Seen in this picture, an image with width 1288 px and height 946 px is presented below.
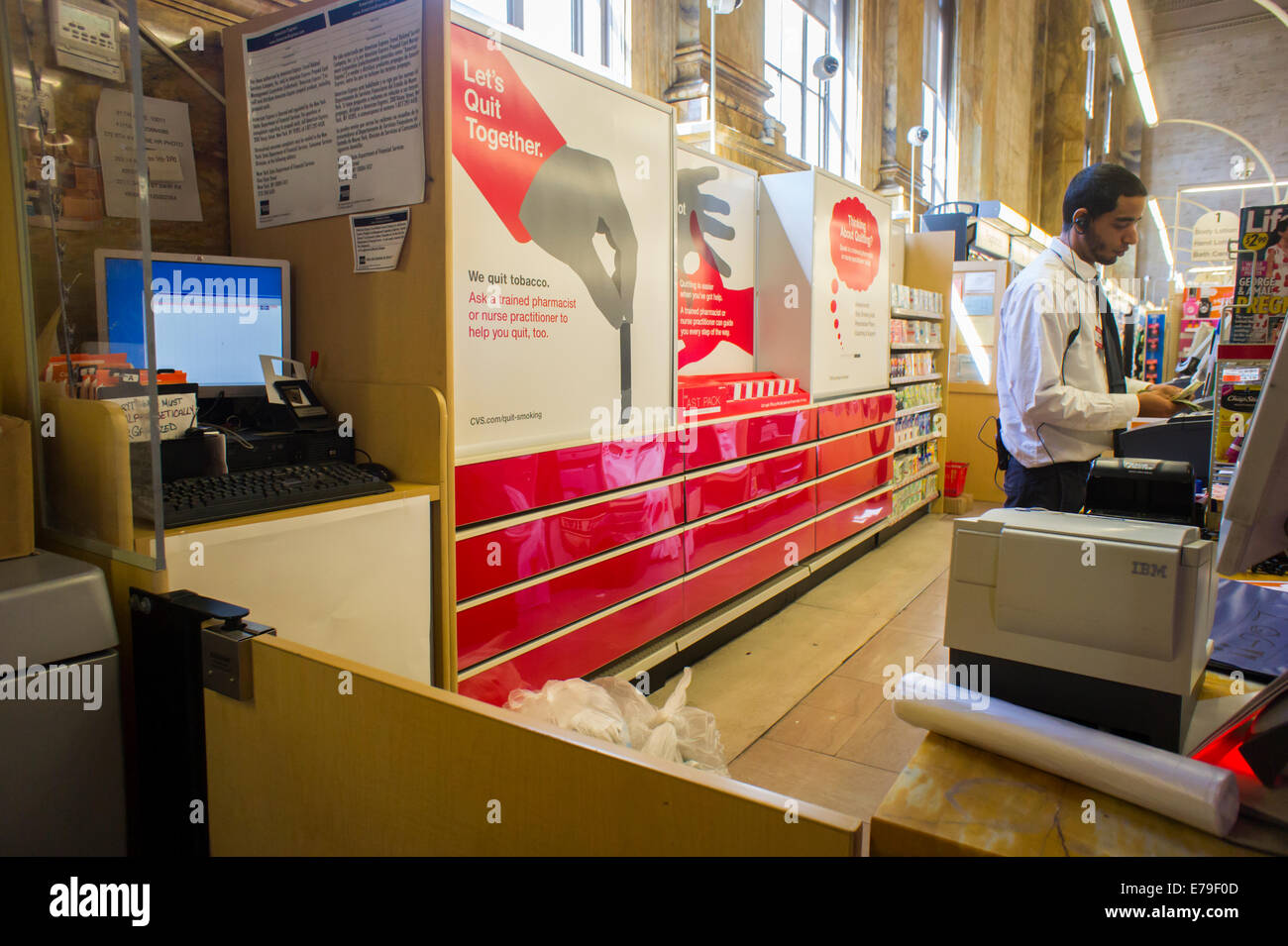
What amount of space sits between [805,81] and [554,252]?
623cm

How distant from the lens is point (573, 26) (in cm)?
507

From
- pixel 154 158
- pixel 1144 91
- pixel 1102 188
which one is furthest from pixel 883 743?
pixel 1144 91

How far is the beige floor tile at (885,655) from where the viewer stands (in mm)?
3678

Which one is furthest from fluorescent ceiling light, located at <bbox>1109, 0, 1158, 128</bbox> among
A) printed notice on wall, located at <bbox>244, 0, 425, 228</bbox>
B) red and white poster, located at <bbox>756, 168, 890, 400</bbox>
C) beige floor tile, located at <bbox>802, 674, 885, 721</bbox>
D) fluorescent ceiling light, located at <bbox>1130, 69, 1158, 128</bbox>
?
printed notice on wall, located at <bbox>244, 0, 425, 228</bbox>

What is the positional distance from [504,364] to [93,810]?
174cm

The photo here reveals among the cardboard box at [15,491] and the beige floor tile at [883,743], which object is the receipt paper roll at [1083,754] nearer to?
the cardboard box at [15,491]

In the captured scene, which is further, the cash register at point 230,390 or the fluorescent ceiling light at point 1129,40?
the fluorescent ceiling light at point 1129,40

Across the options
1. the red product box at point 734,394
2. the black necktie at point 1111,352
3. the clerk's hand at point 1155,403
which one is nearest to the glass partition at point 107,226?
the red product box at point 734,394

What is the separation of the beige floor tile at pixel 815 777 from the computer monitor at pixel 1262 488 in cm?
178

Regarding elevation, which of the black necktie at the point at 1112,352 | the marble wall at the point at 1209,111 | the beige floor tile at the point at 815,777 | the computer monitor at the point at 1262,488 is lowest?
the beige floor tile at the point at 815,777
